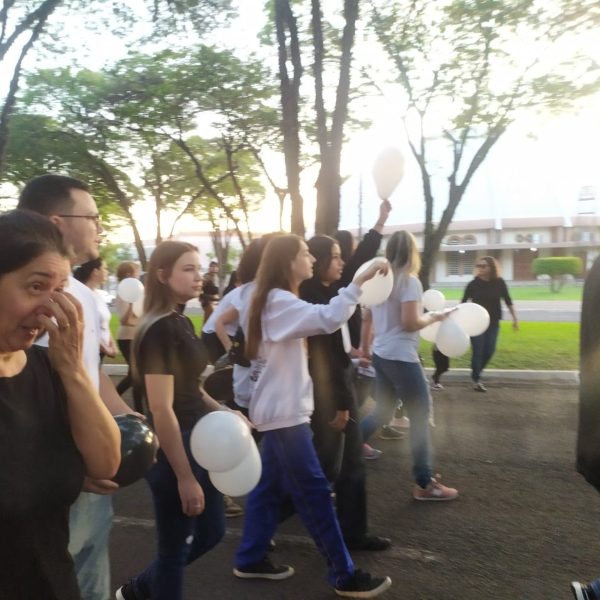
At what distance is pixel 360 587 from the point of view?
3.00 meters

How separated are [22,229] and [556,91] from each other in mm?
10676

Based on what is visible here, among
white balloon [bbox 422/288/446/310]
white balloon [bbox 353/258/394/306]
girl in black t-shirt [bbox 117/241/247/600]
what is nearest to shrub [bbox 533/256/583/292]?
white balloon [bbox 422/288/446/310]

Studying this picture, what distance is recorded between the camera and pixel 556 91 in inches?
410

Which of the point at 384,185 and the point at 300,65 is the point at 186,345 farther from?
the point at 300,65

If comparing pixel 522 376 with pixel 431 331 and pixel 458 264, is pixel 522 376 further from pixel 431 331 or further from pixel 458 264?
pixel 458 264

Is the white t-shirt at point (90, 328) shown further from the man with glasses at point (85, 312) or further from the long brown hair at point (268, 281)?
the long brown hair at point (268, 281)

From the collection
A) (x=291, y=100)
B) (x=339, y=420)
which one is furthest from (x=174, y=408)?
(x=291, y=100)

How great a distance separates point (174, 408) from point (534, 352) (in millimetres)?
9407

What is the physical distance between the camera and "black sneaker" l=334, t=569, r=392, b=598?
2992 mm

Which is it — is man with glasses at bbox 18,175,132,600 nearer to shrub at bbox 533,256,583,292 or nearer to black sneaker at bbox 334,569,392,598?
black sneaker at bbox 334,569,392,598

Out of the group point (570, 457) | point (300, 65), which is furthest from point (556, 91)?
point (570, 457)

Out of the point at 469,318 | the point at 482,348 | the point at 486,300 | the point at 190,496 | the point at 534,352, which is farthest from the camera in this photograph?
the point at 534,352

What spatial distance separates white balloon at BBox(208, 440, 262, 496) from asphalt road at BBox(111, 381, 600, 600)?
0.75 metres

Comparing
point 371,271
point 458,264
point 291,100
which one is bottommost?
point 458,264
